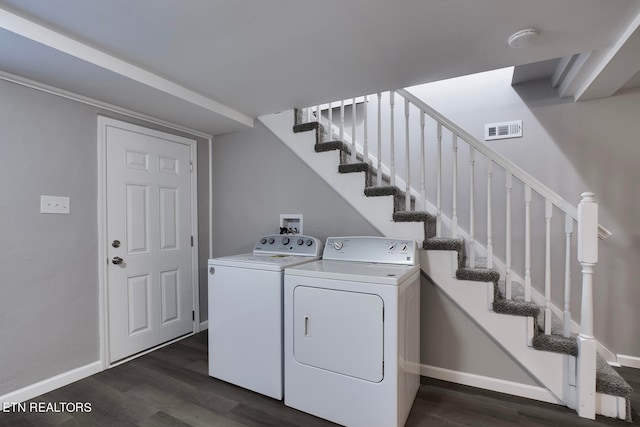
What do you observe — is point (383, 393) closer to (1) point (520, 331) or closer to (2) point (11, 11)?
(1) point (520, 331)

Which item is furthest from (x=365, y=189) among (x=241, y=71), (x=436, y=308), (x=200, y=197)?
(x=200, y=197)

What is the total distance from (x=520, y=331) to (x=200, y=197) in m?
2.98

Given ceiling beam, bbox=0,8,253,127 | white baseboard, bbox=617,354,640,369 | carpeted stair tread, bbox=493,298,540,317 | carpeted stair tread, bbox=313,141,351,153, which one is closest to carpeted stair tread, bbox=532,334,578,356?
carpeted stair tread, bbox=493,298,540,317

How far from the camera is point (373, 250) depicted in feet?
6.94

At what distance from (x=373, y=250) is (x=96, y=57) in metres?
2.07

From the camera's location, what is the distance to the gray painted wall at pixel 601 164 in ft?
7.51

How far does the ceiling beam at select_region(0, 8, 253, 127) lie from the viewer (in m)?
1.46

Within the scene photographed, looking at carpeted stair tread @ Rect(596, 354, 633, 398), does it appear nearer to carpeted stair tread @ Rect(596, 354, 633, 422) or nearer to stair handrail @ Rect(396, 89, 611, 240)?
carpeted stair tread @ Rect(596, 354, 633, 422)

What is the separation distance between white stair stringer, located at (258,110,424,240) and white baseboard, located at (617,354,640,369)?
1836 mm

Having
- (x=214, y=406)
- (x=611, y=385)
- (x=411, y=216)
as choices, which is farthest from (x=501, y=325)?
(x=214, y=406)

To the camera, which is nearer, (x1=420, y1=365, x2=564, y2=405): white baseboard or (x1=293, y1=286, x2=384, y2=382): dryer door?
(x1=293, y1=286, x2=384, y2=382): dryer door

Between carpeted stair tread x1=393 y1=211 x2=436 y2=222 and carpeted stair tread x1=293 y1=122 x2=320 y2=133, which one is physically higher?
carpeted stair tread x1=293 y1=122 x2=320 y2=133

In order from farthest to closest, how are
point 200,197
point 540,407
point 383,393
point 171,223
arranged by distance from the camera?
1. point 200,197
2. point 171,223
3. point 540,407
4. point 383,393

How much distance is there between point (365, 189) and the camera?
243 cm
